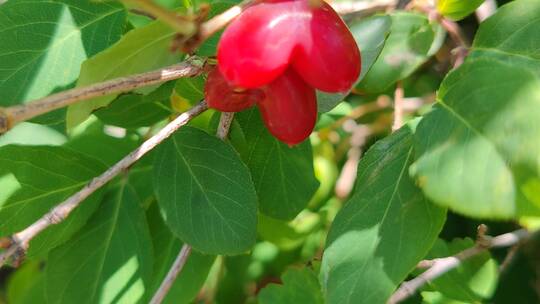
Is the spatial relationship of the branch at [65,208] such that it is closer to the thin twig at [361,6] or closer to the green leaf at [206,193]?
the green leaf at [206,193]

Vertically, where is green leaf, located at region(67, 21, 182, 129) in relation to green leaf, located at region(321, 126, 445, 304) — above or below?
above

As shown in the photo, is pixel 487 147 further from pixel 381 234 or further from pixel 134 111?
pixel 134 111

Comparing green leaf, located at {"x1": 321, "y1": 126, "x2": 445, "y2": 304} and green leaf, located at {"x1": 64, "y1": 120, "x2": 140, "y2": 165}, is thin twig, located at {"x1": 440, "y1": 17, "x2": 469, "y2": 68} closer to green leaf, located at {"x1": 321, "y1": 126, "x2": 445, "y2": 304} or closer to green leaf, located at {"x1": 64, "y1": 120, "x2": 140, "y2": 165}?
green leaf, located at {"x1": 321, "y1": 126, "x2": 445, "y2": 304}

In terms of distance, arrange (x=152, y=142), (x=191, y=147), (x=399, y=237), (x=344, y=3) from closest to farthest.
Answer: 1. (x=399, y=237)
2. (x=152, y=142)
3. (x=191, y=147)
4. (x=344, y=3)

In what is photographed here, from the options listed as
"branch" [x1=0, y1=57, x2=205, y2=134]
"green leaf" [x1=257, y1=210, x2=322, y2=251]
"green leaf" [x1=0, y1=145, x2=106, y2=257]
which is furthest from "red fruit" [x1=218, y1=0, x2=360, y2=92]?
"green leaf" [x1=257, y1=210, x2=322, y2=251]

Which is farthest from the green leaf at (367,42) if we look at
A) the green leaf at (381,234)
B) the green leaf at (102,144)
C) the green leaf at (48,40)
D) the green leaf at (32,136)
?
the green leaf at (32,136)

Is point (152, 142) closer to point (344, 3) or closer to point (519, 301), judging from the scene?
point (344, 3)

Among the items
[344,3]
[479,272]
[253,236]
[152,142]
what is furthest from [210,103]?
[344,3]
